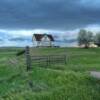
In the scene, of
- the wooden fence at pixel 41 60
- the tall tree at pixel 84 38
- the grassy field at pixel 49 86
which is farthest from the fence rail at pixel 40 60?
the tall tree at pixel 84 38

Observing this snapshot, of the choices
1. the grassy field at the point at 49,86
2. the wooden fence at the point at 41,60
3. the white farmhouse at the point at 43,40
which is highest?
the grassy field at the point at 49,86

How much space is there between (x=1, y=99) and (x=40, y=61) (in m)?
21.5

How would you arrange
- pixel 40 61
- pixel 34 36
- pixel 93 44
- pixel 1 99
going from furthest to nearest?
pixel 34 36 → pixel 93 44 → pixel 40 61 → pixel 1 99

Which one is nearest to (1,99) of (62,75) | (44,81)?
(44,81)

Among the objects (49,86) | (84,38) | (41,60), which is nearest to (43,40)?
(84,38)

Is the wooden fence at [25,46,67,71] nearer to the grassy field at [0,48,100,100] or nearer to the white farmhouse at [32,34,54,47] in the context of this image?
the grassy field at [0,48,100,100]

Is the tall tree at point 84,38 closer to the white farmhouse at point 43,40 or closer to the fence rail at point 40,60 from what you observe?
the white farmhouse at point 43,40

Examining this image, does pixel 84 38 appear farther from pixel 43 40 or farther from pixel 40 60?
pixel 40 60

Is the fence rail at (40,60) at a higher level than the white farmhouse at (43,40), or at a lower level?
higher

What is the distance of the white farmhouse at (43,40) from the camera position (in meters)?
151

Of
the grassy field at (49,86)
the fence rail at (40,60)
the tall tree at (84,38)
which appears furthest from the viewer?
the tall tree at (84,38)

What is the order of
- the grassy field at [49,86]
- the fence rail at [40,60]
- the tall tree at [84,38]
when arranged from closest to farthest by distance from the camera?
the grassy field at [49,86], the fence rail at [40,60], the tall tree at [84,38]

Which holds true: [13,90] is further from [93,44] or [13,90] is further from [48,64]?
[93,44]

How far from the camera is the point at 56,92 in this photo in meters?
19.5
